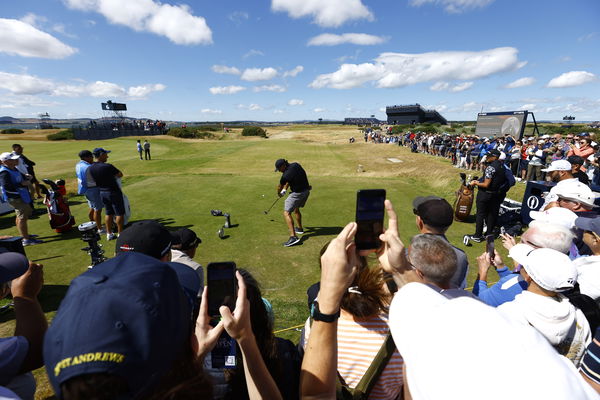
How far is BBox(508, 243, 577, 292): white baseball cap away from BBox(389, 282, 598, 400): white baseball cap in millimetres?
1689

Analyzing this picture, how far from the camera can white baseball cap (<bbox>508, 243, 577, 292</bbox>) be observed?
210 centimetres

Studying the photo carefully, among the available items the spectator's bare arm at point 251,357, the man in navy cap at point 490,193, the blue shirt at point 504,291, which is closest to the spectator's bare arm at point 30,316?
the spectator's bare arm at point 251,357

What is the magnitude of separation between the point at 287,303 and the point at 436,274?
298 centimetres

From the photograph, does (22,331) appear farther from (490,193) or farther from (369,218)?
(490,193)

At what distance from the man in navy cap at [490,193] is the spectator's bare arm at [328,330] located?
675 centimetres

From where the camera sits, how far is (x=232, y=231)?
24.0 feet

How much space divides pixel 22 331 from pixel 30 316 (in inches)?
3.9

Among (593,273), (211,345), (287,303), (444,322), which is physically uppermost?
(444,322)

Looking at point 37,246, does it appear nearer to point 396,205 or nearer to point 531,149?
point 396,205

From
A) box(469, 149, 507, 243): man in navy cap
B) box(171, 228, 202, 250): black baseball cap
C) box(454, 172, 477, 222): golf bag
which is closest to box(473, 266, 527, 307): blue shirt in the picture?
box(171, 228, 202, 250): black baseball cap

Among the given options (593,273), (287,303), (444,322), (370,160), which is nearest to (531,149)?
(370,160)

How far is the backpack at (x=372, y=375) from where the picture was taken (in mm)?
1585

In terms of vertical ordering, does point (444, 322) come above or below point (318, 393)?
above

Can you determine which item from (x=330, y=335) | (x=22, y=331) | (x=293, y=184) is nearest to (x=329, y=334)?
(x=330, y=335)
